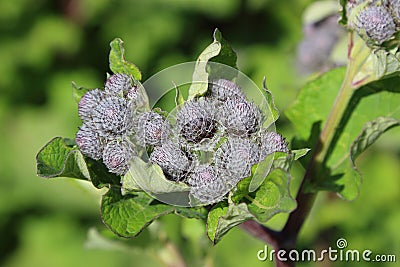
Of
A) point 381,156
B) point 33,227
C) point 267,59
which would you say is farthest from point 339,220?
point 33,227

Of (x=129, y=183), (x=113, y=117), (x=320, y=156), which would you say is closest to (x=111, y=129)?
(x=113, y=117)

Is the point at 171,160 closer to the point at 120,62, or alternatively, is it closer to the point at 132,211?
the point at 132,211

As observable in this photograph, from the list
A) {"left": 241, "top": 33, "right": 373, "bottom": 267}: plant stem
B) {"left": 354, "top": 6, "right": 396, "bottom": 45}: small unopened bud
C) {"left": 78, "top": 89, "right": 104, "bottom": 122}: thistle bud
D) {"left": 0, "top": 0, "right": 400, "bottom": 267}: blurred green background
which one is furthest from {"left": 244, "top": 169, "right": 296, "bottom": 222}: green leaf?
{"left": 0, "top": 0, "right": 400, "bottom": 267}: blurred green background

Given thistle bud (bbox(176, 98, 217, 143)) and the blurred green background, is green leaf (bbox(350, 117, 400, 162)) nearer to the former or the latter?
thistle bud (bbox(176, 98, 217, 143))

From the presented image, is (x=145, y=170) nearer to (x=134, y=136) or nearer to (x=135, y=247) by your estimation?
(x=134, y=136)

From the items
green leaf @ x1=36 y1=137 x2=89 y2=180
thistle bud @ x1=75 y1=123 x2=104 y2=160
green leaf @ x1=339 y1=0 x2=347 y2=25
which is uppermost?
green leaf @ x1=339 y1=0 x2=347 y2=25
